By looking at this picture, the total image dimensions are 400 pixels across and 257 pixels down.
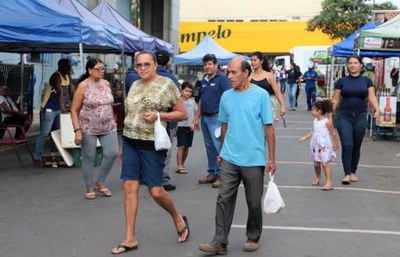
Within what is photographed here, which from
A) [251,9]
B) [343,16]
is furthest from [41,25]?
[251,9]

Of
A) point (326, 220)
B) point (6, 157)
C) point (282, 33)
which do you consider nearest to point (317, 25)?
point (282, 33)

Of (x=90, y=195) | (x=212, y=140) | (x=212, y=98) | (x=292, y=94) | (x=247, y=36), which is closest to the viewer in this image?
(x=90, y=195)

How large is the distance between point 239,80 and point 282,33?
178 ft

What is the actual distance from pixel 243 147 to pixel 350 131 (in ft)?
12.5

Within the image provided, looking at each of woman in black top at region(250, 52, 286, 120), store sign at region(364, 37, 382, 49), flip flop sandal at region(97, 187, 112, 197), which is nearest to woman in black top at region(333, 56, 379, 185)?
woman in black top at region(250, 52, 286, 120)

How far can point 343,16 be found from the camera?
137 ft

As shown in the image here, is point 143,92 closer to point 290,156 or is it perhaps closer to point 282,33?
point 290,156

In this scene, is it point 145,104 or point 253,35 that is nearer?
point 145,104

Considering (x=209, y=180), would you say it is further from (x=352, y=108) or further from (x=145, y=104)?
(x=145, y=104)

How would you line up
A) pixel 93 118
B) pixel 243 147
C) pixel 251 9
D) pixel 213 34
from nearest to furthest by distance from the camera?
pixel 243 147
pixel 93 118
pixel 213 34
pixel 251 9

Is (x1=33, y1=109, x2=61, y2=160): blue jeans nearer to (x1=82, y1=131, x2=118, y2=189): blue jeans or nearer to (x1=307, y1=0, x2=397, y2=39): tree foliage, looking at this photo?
(x1=82, y1=131, x2=118, y2=189): blue jeans

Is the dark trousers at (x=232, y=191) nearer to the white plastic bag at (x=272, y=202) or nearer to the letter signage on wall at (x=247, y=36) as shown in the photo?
the white plastic bag at (x=272, y=202)

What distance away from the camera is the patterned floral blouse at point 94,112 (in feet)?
23.7

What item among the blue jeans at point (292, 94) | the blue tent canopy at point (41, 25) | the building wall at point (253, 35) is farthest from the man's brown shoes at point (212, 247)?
the building wall at point (253, 35)
